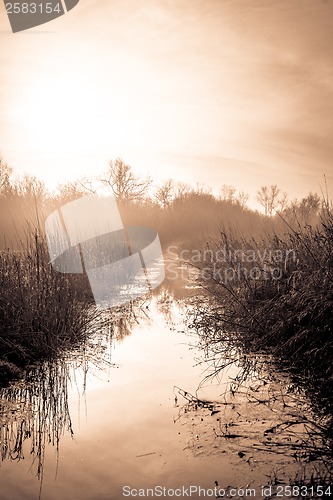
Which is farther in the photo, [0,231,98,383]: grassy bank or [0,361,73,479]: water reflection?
[0,231,98,383]: grassy bank

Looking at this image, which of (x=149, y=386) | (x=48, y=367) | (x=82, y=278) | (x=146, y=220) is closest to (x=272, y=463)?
(x=149, y=386)

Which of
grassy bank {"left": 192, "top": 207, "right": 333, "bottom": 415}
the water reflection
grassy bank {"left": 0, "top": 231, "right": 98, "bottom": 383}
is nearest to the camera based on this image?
the water reflection

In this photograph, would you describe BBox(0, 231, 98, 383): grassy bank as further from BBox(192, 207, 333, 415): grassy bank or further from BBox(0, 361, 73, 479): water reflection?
BBox(192, 207, 333, 415): grassy bank

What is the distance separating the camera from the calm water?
2885 mm

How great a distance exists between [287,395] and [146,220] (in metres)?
26.4

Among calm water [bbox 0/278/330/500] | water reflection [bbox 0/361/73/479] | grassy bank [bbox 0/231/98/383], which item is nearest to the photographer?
calm water [bbox 0/278/330/500]

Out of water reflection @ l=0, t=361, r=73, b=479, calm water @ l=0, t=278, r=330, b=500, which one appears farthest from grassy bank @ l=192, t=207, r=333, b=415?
water reflection @ l=0, t=361, r=73, b=479

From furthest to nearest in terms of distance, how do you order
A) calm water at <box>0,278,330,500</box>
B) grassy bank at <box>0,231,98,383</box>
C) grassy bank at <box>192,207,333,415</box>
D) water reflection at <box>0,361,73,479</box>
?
grassy bank at <box>0,231,98,383</box> → grassy bank at <box>192,207,333,415</box> → water reflection at <box>0,361,73,479</box> → calm water at <box>0,278,330,500</box>

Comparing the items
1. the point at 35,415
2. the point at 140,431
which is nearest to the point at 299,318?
the point at 140,431

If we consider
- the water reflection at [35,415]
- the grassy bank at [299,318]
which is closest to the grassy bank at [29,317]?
the water reflection at [35,415]

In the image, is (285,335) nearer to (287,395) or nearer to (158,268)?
(287,395)

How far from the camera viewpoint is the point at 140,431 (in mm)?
3619

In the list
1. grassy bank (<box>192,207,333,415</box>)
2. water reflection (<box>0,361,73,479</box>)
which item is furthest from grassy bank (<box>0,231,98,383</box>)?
grassy bank (<box>192,207,333,415</box>)

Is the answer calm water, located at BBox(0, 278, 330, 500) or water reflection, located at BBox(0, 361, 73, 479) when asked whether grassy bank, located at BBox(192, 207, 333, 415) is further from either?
water reflection, located at BBox(0, 361, 73, 479)
